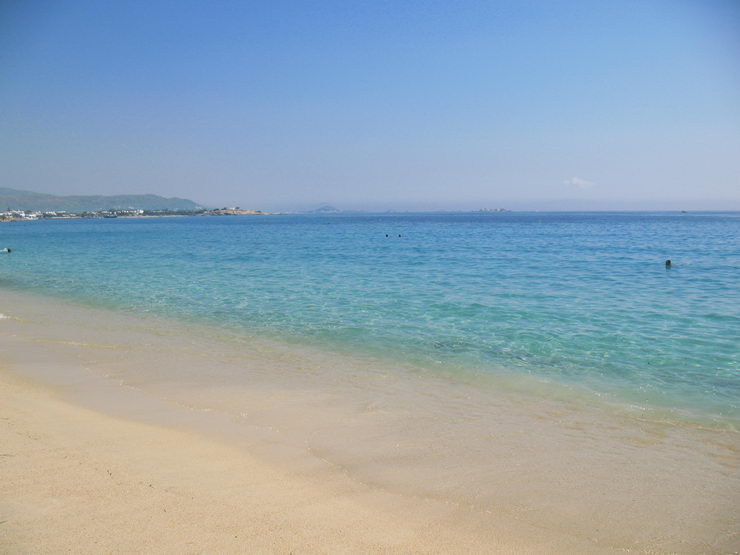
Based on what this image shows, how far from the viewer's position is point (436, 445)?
5.63 metres

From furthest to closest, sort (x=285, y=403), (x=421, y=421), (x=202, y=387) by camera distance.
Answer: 1. (x=202, y=387)
2. (x=285, y=403)
3. (x=421, y=421)

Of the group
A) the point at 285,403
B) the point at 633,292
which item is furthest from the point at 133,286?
the point at 633,292

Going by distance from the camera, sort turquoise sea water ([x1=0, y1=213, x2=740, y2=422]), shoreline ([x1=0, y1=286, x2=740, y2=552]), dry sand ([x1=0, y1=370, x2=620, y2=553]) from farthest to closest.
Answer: turquoise sea water ([x1=0, y1=213, x2=740, y2=422])
shoreline ([x1=0, y1=286, x2=740, y2=552])
dry sand ([x1=0, y1=370, x2=620, y2=553])

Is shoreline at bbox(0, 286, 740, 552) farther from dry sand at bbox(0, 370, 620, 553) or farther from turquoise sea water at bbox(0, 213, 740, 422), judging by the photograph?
turquoise sea water at bbox(0, 213, 740, 422)

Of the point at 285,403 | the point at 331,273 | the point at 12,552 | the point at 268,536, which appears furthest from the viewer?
the point at 331,273

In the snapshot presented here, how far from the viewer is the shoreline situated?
4.06 metres

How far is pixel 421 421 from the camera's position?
6398 millimetres

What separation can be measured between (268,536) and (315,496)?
74cm

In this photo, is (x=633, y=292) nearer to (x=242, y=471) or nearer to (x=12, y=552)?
(x=242, y=471)

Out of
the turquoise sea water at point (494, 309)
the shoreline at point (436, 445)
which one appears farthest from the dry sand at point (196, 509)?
the turquoise sea water at point (494, 309)

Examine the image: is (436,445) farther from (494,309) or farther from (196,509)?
(494,309)

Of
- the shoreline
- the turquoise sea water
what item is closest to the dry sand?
the shoreline

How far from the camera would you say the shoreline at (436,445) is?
4059 millimetres

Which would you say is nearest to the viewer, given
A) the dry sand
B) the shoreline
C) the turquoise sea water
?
the dry sand
